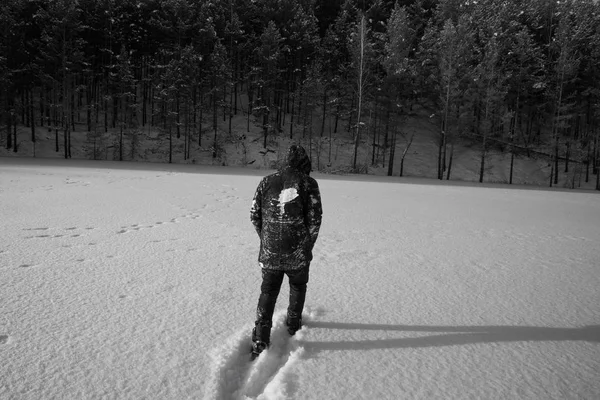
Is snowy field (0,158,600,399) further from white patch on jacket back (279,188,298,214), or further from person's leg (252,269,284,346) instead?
white patch on jacket back (279,188,298,214)

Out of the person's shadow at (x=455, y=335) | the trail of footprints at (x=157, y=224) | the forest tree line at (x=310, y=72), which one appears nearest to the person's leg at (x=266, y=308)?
the person's shadow at (x=455, y=335)

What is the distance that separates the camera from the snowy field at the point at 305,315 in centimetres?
248

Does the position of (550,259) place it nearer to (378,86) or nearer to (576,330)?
(576,330)

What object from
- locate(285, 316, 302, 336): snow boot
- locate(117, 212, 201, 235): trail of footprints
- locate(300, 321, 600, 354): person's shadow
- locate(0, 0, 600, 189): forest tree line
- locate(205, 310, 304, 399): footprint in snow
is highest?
locate(0, 0, 600, 189): forest tree line

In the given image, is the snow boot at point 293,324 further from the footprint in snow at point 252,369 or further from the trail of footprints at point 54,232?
the trail of footprints at point 54,232

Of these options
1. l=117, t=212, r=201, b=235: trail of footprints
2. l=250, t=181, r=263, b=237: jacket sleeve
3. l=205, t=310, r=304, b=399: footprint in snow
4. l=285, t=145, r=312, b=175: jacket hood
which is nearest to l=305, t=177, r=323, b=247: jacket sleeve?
l=285, t=145, r=312, b=175: jacket hood

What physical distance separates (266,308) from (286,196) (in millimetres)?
981

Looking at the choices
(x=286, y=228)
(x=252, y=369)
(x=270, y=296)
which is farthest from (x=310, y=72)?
(x=252, y=369)

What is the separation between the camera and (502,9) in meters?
37.2

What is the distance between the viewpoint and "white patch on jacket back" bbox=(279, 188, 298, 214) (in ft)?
9.46

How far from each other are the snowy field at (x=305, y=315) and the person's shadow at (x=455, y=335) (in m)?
0.02

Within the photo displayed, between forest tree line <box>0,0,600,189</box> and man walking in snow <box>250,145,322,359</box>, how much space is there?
82.1 feet

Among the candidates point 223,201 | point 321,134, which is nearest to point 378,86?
point 321,134

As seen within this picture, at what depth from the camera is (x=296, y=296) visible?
3082 millimetres
